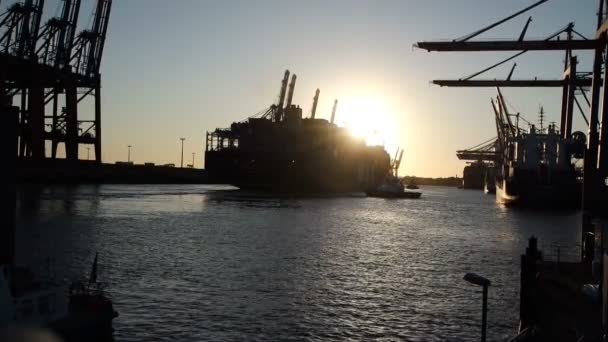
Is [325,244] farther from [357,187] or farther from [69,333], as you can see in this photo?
[357,187]

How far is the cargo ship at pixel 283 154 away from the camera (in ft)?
474

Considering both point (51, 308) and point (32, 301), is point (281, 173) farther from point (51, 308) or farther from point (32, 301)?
point (32, 301)

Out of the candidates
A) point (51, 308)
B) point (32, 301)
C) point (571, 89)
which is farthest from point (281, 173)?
point (32, 301)

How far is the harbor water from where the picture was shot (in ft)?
66.5

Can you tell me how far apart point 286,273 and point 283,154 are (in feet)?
384

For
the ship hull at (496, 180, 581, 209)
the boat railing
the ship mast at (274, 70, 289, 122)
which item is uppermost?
the ship mast at (274, 70, 289, 122)

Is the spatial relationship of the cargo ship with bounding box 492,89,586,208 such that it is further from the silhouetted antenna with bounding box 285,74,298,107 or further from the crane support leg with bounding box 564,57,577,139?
the silhouetted antenna with bounding box 285,74,298,107

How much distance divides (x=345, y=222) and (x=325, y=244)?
24968mm

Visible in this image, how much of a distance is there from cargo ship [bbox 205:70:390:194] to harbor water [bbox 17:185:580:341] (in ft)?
265

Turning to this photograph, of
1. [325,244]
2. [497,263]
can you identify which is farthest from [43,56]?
[497,263]

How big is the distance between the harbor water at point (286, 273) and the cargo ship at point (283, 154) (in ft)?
265

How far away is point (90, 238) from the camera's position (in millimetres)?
44000

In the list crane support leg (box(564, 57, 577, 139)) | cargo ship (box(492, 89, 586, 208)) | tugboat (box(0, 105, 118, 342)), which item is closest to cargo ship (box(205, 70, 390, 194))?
cargo ship (box(492, 89, 586, 208))

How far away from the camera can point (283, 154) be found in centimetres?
14750
